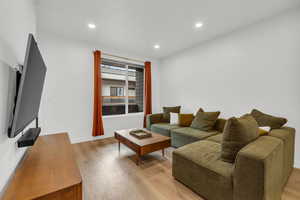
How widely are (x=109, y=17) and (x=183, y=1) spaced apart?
130 cm

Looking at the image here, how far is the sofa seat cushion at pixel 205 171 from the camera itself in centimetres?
123

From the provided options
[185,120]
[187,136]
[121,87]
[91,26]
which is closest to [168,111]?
[185,120]

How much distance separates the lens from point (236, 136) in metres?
1.25

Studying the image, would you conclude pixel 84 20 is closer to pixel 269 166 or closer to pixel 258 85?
pixel 269 166

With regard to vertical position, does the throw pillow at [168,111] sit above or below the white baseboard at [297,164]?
above

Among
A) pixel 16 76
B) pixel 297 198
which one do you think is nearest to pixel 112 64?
pixel 16 76

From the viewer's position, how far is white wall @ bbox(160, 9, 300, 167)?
6.67 ft

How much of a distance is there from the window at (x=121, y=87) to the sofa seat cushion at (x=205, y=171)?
272cm

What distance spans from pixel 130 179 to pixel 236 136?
1488 millimetres

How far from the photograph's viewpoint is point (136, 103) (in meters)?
4.48

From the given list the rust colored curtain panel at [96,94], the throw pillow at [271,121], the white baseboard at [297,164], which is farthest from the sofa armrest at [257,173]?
the rust colored curtain panel at [96,94]

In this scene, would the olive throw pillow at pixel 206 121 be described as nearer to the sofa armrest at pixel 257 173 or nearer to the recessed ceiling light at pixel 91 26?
the sofa armrest at pixel 257 173

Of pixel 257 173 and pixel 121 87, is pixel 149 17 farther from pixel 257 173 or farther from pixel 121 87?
pixel 257 173

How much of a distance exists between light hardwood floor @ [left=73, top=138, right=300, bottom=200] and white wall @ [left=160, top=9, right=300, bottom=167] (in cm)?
122
